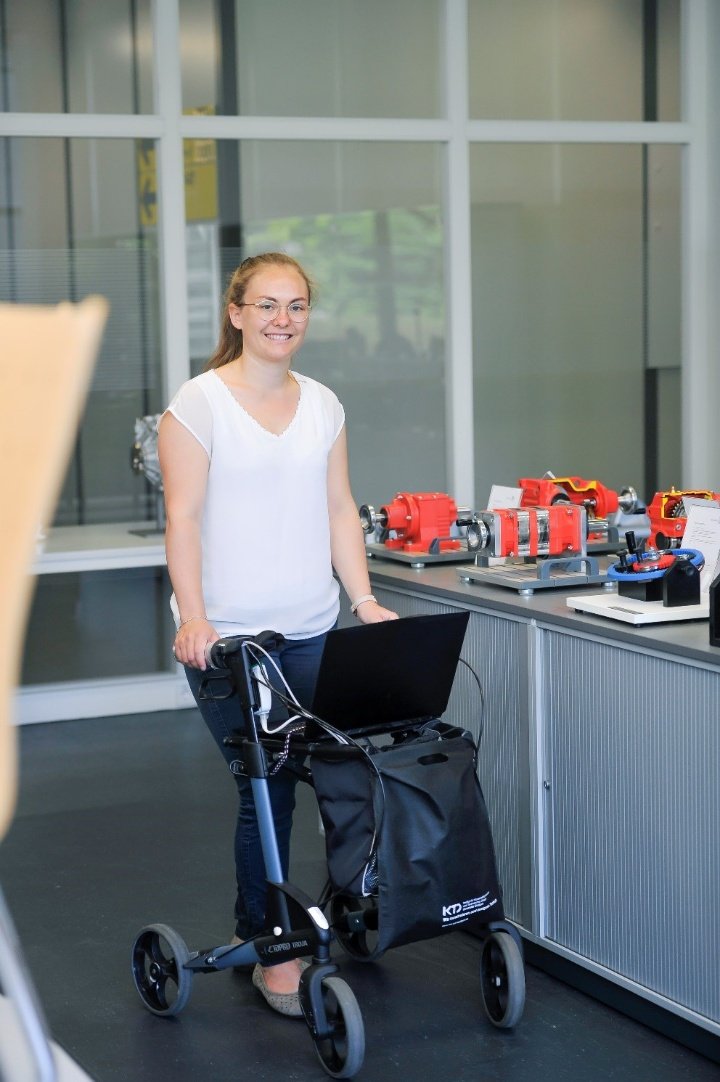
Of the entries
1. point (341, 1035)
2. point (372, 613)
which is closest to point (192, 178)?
point (372, 613)

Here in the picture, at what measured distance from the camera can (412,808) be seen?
2.61m

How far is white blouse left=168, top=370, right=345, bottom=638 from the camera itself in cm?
282

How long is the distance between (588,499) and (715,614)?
1.32 m

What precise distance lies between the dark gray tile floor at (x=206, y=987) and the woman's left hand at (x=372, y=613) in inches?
33.1

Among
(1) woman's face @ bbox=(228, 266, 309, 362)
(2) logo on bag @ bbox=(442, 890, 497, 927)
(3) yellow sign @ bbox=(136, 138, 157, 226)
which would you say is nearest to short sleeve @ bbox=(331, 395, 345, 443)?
(1) woman's face @ bbox=(228, 266, 309, 362)

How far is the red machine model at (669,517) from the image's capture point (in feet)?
10.8

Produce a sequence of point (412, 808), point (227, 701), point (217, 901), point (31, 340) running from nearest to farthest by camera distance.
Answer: point (31, 340)
point (412, 808)
point (227, 701)
point (217, 901)

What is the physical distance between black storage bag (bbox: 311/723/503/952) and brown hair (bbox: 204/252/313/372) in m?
0.92

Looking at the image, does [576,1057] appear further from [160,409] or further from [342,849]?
[160,409]

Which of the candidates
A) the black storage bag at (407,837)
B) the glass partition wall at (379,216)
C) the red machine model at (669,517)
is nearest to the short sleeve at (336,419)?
the black storage bag at (407,837)

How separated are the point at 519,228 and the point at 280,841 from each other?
393 centimetres

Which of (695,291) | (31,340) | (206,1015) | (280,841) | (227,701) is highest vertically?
(695,291)

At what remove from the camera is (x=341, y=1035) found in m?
2.62

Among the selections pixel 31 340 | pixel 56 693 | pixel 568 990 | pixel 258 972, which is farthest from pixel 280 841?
pixel 56 693
